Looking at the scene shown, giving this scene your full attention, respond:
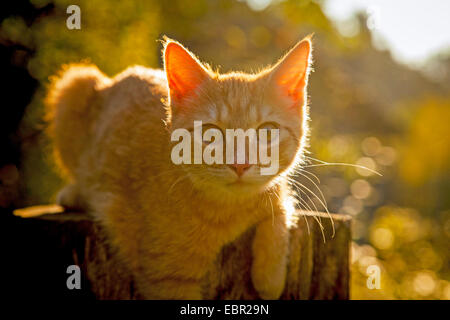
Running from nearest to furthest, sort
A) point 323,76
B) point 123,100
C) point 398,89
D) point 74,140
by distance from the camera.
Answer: point 123,100 → point 74,140 → point 323,76 → point 398,89

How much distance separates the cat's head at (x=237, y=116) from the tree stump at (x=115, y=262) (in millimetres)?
511

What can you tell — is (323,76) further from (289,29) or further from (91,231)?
(91,231)

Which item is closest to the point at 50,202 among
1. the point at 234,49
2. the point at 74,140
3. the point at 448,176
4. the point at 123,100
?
the point at 74,140

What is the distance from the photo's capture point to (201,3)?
554 cm

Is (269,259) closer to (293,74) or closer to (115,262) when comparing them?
(115,262)

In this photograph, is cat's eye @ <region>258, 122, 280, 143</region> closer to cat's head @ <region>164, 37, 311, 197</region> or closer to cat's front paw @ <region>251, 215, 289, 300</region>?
cat's head @ <region>164, 37, 311, 197</region>

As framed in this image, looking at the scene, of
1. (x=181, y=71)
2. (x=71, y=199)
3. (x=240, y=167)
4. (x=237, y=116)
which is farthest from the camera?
(x=71, y=199)

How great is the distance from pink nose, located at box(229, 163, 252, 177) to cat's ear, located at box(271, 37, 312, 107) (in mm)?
512

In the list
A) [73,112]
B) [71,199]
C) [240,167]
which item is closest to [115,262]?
[71,199]

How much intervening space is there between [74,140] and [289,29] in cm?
568

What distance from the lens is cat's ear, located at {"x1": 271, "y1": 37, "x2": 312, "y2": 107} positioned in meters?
2.08

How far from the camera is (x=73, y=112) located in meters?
3.10

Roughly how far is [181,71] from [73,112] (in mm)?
1356

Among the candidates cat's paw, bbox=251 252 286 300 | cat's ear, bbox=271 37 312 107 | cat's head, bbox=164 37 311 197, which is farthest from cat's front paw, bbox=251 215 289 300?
cat's ear, bbox=271 37 312 107
